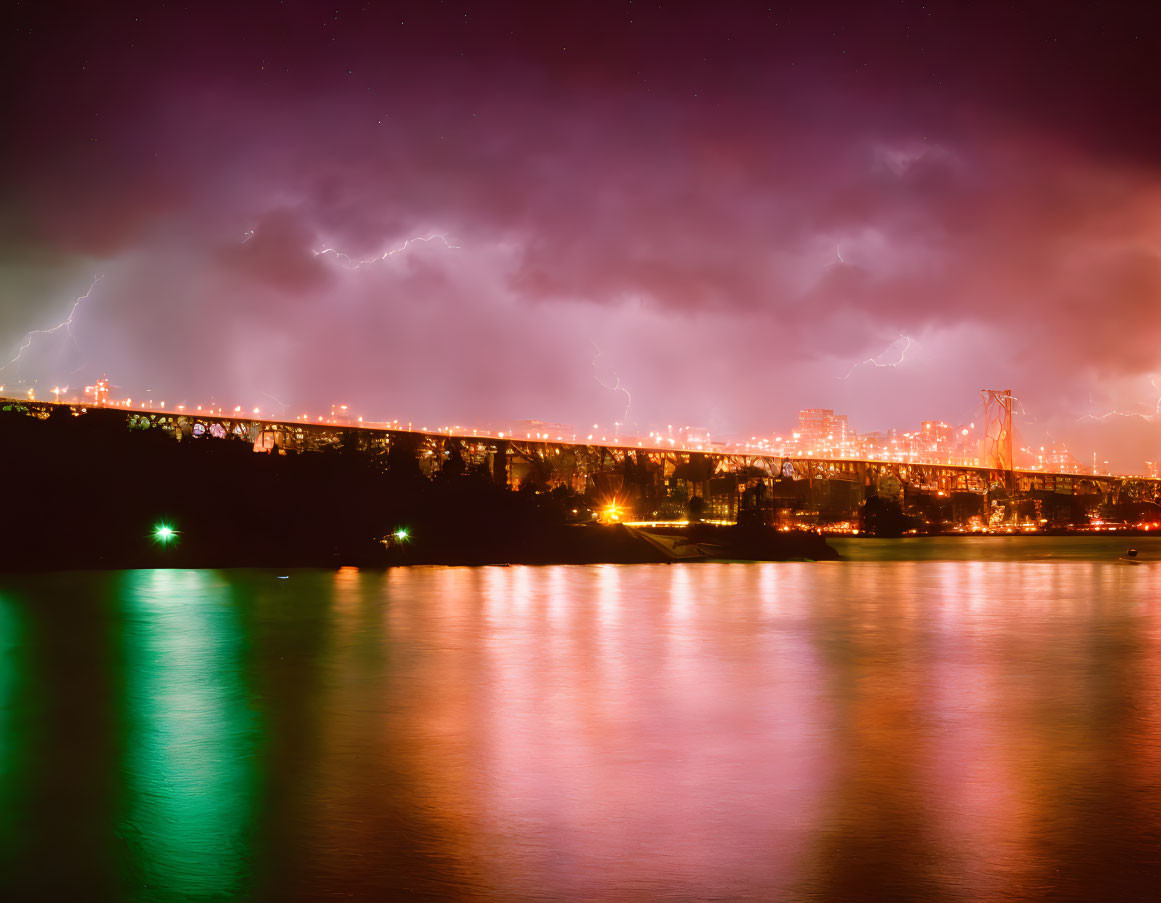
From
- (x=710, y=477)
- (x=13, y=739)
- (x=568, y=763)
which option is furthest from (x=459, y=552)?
(x=710, y=477)

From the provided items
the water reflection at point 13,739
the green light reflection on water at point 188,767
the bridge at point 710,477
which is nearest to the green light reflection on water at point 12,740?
the water reflection at point 13,739

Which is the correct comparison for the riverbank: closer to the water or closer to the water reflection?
the water

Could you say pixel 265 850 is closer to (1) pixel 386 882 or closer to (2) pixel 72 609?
(1) pixel 386 882

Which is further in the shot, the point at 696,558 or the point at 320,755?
the point at 696,558

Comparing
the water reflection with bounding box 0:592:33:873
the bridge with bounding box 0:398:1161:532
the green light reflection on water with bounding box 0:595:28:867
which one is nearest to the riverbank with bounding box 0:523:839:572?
the bridge with bounding box 0:398:1161:532

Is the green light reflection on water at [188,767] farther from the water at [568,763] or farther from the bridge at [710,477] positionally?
the bridge at [710,477]

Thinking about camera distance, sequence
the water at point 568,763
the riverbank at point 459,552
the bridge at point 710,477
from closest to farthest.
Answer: the water at point 568,763, the riverbank at point 459,552, the bridge at point 710,477

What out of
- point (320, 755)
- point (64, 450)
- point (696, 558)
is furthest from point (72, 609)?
point (696, 558)
